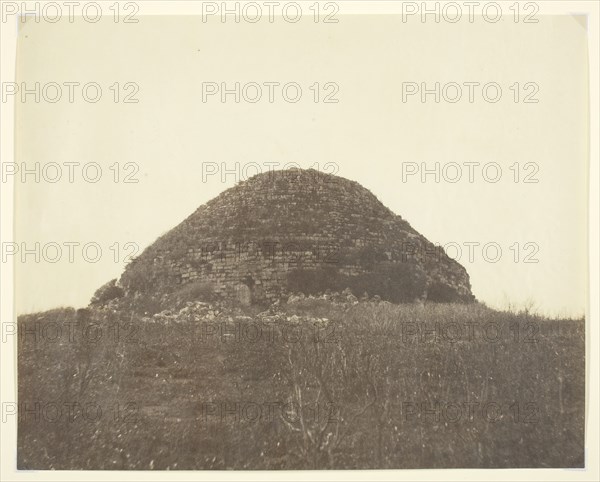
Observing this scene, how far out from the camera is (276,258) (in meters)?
5.45

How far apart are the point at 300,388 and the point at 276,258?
1.19m

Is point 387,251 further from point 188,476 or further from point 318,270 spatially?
point 188,476

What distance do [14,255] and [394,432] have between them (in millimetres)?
3793

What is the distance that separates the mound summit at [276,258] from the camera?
5.44m

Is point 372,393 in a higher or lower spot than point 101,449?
higher

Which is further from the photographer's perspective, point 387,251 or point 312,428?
point 387,251

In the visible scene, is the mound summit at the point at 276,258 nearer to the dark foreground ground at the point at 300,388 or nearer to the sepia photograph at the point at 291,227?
the sepia photograph at the point at 291,227

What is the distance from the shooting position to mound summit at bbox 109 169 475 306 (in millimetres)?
5438

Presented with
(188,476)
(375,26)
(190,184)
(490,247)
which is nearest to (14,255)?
(190,184)

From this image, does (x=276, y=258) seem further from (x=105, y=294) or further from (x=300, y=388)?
(x=105, y=294)

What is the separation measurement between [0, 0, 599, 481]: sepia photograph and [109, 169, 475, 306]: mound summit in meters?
0.02

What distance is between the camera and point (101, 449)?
17.2 ft

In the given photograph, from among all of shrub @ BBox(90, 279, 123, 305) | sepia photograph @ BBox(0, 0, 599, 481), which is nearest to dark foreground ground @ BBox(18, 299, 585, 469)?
sepia photograph @ BBox(0, 0, 599, 481)

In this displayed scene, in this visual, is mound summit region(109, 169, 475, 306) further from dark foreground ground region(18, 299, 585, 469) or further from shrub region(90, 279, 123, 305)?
dark foreground ground region(18, 299, 585, 469)
